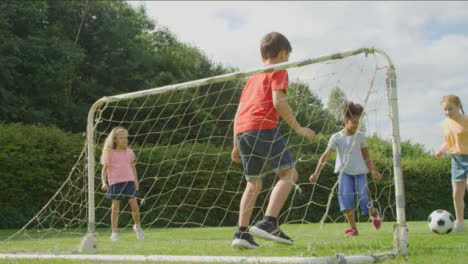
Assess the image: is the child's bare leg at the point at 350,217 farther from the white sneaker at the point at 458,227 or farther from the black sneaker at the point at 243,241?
the black sneaker at the point at 243,241

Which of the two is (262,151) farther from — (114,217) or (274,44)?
(114,217)

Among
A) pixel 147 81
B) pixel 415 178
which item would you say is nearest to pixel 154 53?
pixel 147 81

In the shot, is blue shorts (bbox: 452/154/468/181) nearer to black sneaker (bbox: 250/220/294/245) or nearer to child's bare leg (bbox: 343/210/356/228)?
child's bare leg (bbox: 343/210/356/228)

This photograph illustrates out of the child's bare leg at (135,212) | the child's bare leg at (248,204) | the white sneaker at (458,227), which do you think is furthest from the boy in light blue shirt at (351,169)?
the child's bare leg at (135,212)

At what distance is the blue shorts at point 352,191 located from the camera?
20.7 feet

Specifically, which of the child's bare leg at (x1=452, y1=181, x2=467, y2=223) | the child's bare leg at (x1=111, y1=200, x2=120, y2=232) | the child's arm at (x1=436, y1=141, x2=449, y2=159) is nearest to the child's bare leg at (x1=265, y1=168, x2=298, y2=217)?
the child's bare leg at (x1=452, y1=181, x2=467, y2=223)

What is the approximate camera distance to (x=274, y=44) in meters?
4.57

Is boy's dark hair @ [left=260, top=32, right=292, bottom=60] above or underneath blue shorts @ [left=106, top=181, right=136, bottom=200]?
above

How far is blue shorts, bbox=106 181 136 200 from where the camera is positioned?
23.5ft

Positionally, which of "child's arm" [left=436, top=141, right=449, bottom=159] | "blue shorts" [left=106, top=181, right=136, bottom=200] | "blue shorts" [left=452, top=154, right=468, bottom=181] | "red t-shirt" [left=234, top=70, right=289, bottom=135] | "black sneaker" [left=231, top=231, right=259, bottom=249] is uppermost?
"red t-shirt" [left=234, top=70, right=289, bottom=135]

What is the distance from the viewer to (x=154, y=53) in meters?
26.9

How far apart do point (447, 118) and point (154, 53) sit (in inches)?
848

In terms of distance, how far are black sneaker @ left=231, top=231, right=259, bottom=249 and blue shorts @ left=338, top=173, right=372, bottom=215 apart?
2193 mm

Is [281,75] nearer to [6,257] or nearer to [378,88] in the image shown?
[378,88]
